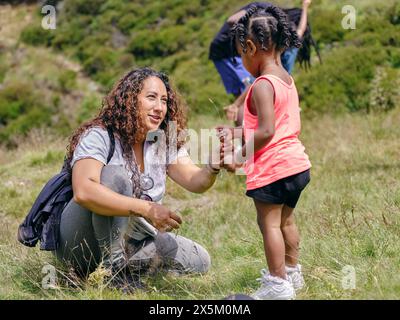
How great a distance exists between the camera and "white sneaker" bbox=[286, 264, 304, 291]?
3287mm

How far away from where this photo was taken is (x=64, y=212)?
3.58 m

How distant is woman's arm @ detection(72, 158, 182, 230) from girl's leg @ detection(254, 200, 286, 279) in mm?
389

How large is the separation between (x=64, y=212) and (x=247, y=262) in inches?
40.5

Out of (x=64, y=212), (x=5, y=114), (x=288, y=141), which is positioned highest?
(x=288, y=141)

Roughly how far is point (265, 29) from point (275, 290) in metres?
1.19

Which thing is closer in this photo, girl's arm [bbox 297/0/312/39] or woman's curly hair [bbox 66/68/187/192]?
woman's curly hair [bbox 66/68/187/192]

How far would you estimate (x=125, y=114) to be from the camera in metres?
3.56

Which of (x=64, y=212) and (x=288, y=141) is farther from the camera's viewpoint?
(x=64, y=212)

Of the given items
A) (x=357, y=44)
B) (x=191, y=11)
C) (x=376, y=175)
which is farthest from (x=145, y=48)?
(x=376, y=175)

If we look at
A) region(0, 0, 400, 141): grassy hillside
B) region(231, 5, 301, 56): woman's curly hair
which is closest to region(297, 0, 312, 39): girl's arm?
region(231, 5, 301, 56): woman's curly hair

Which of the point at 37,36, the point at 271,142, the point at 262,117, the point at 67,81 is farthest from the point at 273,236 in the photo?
the point at 37,36

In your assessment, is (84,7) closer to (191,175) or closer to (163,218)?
(191,175)

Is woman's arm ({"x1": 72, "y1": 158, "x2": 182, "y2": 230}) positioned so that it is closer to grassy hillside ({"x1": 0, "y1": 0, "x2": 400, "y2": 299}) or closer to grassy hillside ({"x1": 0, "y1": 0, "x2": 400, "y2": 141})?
grassy hillside ({"x1": 0, "y1": 0, "x2": 400, "y2": 299})
